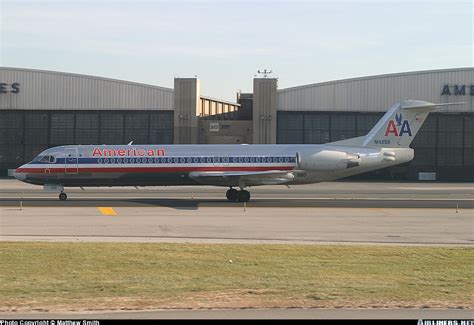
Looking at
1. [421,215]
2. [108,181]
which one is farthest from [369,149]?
[108,181]

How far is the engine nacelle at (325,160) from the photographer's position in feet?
110

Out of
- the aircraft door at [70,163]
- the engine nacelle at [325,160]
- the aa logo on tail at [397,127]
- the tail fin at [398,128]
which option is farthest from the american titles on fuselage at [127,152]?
the aa logo on tail at [397,127]

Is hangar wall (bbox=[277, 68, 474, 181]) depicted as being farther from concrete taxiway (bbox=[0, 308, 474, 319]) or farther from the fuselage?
concrete taxiway (bbox=[0, 308, 474, 319])

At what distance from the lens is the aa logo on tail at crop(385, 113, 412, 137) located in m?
35.4

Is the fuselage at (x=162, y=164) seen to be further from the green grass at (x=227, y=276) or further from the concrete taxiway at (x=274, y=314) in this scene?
the concrete taxiway at (x=274, y=314)

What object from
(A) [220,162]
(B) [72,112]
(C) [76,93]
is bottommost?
(A) [220,162]

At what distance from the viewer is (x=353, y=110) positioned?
59.4 metres

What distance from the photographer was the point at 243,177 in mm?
33281

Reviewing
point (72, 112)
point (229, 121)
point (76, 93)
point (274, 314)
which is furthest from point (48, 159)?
point (229, 121)

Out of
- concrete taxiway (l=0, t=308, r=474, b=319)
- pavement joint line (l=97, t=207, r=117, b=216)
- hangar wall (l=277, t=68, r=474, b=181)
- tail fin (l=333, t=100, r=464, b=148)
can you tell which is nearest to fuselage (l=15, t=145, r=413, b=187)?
tail fin (l=333, t=100, r=464, b=148)

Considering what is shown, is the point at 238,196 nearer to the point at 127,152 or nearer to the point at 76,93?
the point at 127,152

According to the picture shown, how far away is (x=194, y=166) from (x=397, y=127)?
1181 cm

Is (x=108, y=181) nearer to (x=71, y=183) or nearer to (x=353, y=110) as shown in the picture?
(x=71, y=183)

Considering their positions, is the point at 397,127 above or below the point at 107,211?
above
